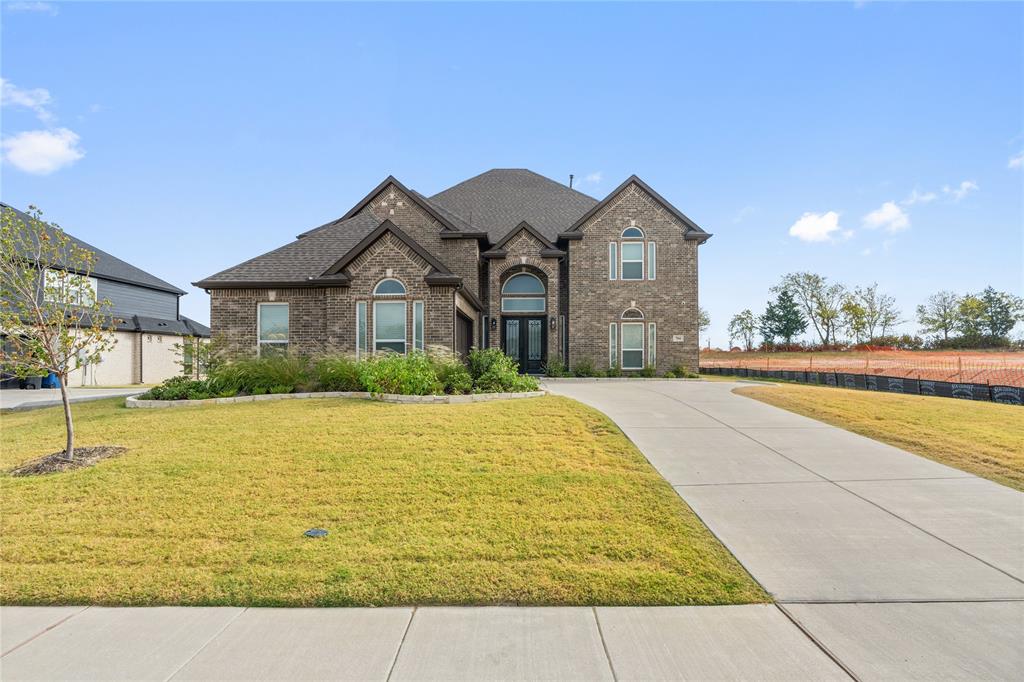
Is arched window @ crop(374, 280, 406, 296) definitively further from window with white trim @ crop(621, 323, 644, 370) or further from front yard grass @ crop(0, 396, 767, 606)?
window with white trim @ crop(621, 323, 644, 370)

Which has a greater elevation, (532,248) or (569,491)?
(532,248)

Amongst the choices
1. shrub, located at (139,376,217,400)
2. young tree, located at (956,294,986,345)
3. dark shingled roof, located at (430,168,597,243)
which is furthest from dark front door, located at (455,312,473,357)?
young tree, located at (956,294,986,345)

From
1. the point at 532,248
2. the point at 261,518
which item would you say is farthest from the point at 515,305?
the point at 261,518

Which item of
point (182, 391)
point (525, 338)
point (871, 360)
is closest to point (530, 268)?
point (525, 338)

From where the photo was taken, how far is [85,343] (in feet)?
23.4

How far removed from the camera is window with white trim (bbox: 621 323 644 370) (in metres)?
19.7

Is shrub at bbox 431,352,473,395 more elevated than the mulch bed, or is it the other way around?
shrub at bbox 431,352,473,395

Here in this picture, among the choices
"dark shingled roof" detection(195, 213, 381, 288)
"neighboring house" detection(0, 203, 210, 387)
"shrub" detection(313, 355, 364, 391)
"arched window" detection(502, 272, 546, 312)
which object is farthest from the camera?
"neighboring house" detection(0, 203, 210, 387)

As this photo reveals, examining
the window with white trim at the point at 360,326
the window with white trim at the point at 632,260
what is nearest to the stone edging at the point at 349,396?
the window with white trim at the point at 360,326

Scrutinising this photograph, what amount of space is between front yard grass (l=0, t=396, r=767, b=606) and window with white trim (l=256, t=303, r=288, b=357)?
7.86 meters

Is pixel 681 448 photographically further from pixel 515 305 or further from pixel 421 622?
pixel 515 305

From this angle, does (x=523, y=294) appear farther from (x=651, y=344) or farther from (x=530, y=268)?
(x=651, y=344)

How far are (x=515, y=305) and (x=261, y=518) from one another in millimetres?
16110

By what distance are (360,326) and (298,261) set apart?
3652mm
